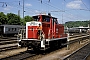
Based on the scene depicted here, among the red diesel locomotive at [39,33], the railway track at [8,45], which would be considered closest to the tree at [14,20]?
the railway track at [8,45]

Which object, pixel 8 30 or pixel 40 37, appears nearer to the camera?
pixel 40 37

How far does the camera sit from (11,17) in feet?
236

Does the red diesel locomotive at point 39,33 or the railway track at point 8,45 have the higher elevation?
the red diesel locomotive at point 39,33

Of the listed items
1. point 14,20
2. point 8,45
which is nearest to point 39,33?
point 8,45

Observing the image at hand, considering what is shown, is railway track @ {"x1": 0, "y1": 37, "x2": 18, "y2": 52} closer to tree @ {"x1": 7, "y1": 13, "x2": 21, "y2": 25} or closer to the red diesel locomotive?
the red diesel locomotive

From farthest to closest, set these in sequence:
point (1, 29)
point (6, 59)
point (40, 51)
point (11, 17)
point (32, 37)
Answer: point (11, 17) < point (1, 29) < point (40, 51) < point (32, 37) < point (6, 59)

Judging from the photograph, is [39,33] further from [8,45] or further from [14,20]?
[14,20]

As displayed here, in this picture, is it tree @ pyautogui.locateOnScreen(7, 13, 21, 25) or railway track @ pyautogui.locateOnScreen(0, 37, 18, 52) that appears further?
tree @ pyautogui.locateOnScreen(7, 13, 21, 25)

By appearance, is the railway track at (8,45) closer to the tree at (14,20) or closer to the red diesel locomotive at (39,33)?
the red diesel locomotive at (39,33)

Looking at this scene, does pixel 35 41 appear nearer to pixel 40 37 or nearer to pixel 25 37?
pixel 40 37

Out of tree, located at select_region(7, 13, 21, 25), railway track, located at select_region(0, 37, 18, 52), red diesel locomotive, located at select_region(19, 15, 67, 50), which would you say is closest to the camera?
red diesel locomotive, located at select_region(19, 15, 67, 50)

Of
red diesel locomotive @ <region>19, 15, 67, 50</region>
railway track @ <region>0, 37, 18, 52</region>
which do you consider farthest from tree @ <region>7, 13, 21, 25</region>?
red diesel locomotive @ <region>19, 15, 67, 50</region>

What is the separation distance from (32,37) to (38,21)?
159 cm

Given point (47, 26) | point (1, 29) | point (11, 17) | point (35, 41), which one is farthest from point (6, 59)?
point (11, 17)
